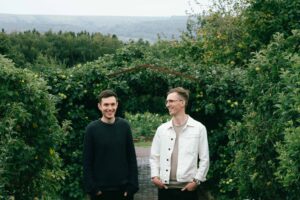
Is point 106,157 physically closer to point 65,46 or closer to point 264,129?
point 264,129

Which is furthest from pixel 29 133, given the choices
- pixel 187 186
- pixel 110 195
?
pixel 187 186

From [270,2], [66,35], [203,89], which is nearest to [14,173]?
[203,89]

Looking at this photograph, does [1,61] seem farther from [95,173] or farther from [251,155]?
[251,155]

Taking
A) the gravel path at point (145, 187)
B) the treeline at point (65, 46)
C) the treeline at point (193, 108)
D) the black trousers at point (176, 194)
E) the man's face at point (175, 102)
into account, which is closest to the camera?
the man's face at point (175, 102)

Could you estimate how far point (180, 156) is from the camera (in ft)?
20.0

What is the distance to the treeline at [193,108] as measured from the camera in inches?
249

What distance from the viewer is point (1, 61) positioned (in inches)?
275

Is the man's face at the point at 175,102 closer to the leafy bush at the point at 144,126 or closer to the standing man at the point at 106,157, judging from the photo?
the standing man at the point at 106,157

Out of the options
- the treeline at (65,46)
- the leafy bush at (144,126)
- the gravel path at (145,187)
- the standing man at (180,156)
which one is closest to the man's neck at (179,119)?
the standing man at (180,156)

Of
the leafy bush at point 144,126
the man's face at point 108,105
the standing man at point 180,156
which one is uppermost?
the man's face at point 108,105

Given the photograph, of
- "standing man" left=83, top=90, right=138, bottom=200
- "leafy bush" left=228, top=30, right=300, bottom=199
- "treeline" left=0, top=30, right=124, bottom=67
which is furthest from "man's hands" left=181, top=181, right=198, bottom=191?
"treeline" left=0, top=30, right=124, bottom=67

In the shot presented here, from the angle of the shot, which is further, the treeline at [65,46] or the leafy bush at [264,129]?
the treeline at [65,46]

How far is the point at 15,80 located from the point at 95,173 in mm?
1436

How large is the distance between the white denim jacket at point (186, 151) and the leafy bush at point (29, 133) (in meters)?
1.31
